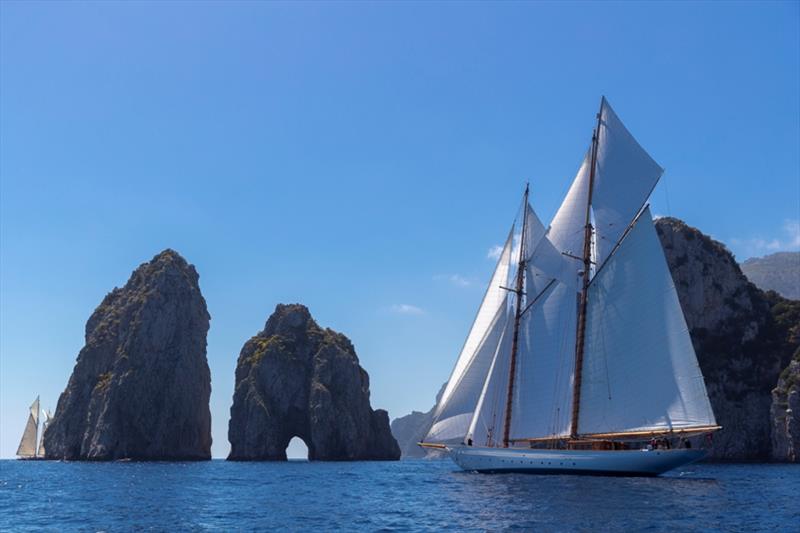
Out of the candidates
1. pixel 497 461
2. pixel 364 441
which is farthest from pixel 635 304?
pixel 364 441

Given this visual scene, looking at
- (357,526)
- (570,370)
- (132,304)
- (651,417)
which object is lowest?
(357,526)

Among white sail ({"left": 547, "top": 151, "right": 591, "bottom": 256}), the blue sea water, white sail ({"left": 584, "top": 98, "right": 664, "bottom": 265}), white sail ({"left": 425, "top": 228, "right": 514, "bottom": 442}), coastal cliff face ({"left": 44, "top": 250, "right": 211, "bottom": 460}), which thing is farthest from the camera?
coastal cliff face ({"left": 44, "top": 250, "right": 211, "bottom": 460})

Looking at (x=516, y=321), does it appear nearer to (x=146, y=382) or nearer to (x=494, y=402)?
(x=494, y=402)

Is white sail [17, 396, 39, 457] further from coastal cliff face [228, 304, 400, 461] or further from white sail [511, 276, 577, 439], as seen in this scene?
white sail [511, 276, 577, 439]

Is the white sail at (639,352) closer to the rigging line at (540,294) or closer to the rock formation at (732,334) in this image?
the rigging line at (540,294)

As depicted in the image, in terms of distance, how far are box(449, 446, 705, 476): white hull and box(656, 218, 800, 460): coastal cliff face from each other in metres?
76.4

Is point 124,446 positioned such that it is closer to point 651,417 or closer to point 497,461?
point 497,461

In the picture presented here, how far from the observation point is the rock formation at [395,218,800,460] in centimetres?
13012

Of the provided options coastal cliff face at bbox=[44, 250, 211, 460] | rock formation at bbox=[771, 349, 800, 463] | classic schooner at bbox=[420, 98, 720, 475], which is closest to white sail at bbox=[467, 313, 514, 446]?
classic schooner at bbox=[420, 98, 720, 475]

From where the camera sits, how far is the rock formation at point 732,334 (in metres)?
130

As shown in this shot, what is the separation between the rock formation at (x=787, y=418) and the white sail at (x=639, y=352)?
64.8 meters

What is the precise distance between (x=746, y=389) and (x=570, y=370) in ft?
285

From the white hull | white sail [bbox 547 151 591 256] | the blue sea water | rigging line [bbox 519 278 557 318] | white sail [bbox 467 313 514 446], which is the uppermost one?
white sail [bbox 547 151 591 256]

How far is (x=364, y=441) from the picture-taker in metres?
152
